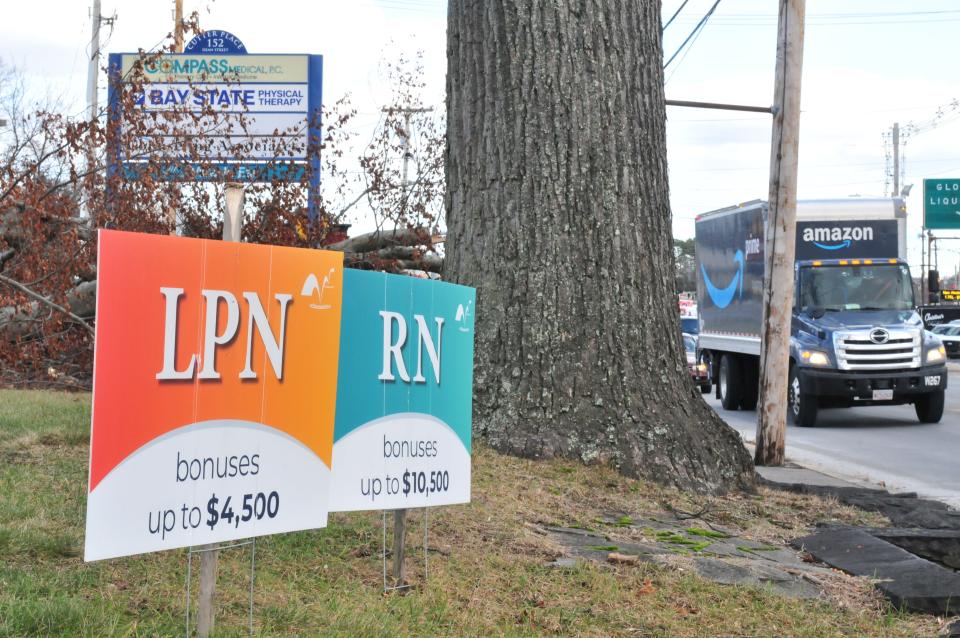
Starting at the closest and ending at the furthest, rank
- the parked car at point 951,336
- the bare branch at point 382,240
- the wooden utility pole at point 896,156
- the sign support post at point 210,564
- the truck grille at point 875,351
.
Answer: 1. the sign support post at point 210,564
2. the bare branch at point 382,240
3. the truck grille at point 875,351
4. the parked car at point 951,336
5. the wooden utility pole at point 896,156

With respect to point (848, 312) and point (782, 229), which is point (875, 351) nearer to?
point (848, 312)

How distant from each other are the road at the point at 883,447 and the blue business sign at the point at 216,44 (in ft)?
33.4

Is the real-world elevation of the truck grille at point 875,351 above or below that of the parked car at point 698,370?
above

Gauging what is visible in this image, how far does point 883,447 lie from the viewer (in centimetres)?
1450

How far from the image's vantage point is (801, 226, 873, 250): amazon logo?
18562mm

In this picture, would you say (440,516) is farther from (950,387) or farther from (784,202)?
(950,387)

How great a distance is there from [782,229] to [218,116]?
839 centimetres

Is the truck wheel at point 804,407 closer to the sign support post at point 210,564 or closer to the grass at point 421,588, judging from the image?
the grass at point 421,588

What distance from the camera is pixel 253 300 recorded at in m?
3.52

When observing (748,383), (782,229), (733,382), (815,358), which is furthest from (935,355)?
(782,229)

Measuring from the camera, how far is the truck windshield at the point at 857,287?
714 inches

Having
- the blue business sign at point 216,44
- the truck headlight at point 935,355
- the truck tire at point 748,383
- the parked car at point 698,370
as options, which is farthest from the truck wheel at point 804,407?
the blue business sign at point 216,44

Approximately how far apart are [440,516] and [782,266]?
693cm

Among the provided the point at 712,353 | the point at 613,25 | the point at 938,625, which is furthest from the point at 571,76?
the point at 712,353
